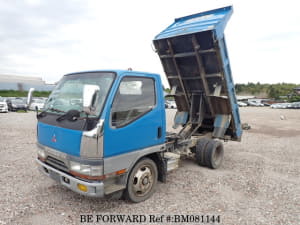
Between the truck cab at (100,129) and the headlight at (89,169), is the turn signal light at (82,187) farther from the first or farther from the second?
the headlight at (89,169)

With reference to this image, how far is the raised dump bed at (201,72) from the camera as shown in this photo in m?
4.87

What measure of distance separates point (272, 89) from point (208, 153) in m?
59.8

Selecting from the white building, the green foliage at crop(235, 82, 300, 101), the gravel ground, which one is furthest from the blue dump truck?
the green foliage at crop(235, 82, 300, 101)

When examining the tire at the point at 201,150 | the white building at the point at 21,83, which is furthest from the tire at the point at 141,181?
the white building at the point at 21,83

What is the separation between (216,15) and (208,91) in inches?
75.1

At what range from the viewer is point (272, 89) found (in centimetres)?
5550

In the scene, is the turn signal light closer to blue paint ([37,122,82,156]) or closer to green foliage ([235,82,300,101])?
blue paint ([37,122,82,156])

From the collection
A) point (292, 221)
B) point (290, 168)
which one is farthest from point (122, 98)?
point (290, 168)

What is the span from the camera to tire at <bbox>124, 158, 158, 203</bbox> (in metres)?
3.48

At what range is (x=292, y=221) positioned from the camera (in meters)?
3.25

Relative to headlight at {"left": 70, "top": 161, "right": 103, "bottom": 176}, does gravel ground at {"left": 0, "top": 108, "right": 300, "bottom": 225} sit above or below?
below

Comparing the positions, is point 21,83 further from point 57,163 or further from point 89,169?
point 89,169

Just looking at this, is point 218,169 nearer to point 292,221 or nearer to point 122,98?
point 292,221

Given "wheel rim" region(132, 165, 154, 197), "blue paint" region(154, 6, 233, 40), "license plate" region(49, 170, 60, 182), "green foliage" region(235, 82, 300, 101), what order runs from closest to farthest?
"license plate" region(49, 170, 60, 182), "wheel rim" region(132, 165, 154, 197), "blue paint" region(154, 6, 233, 40), "green foliage" region(235, 82, 300, 101)
